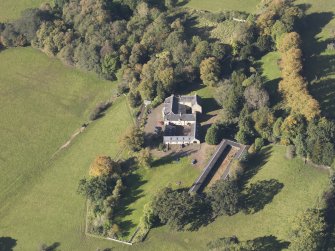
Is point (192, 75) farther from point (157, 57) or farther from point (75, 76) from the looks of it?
point (75, 76)

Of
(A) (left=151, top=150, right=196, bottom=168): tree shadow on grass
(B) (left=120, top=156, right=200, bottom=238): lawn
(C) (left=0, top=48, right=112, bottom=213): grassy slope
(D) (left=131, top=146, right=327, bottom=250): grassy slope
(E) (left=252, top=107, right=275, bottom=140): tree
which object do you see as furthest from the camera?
(C) (left=0, top=48, right=112, bottom=213): grassy slope

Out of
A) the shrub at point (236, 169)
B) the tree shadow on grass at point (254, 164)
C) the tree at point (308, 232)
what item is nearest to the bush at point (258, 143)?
the tree shadow on grass at point (254, 164)

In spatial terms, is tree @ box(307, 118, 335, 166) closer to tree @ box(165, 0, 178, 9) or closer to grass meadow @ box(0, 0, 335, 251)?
grass meadow @ box(0, 0, 335, 251)

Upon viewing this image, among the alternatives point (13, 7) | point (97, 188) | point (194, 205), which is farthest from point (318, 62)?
point (13, 7)

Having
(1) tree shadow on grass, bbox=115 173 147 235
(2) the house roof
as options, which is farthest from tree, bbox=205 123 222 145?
(1) tree shadow on grass, bbox=115 173 147 235

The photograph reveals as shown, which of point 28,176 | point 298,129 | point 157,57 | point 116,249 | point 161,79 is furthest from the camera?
point 157,57

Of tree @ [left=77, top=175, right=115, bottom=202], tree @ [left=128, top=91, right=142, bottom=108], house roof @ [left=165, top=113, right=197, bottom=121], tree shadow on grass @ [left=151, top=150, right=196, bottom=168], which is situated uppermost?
tree @ [left=128, top=91, right=142, bottom=108]

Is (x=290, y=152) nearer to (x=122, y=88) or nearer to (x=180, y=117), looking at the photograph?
(x=180, y=117)

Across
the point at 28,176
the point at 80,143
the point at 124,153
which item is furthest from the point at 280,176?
the point at 28,176
